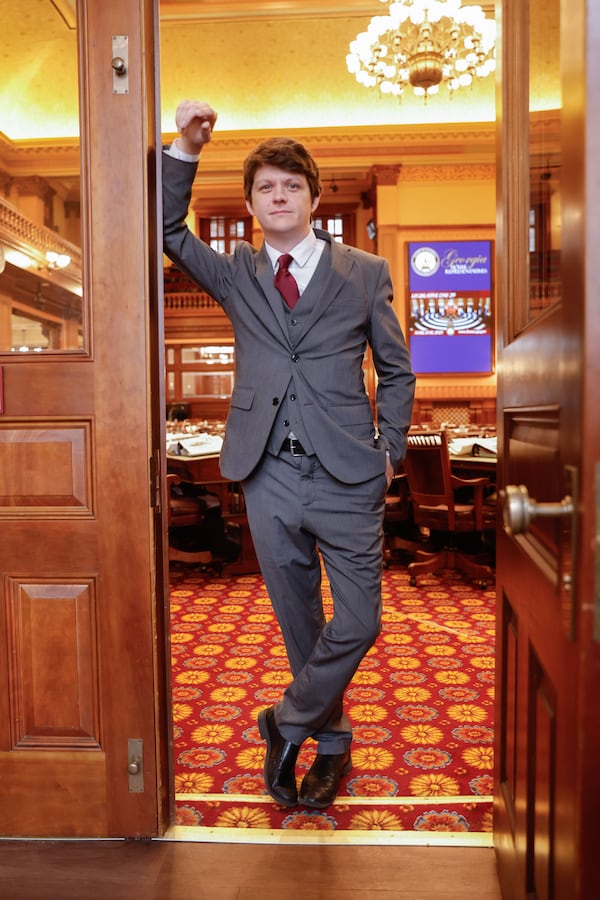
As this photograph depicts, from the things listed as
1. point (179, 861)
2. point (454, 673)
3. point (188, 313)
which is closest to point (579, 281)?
point (179, 861)

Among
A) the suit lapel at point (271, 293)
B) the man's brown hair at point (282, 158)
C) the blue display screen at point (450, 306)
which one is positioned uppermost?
the blue display screen at point (450, 306)

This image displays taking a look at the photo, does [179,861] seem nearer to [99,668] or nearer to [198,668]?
[99,668]

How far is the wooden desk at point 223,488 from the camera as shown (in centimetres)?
483

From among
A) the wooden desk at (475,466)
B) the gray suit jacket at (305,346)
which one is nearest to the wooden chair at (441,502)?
the wooden desk at (475,466)

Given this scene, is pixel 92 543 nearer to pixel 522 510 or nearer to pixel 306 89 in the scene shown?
pixel 522 510

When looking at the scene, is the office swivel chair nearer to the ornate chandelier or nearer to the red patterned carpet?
the red patterned carpet

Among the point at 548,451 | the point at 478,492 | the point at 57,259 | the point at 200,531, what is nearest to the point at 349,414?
the point at 57,259

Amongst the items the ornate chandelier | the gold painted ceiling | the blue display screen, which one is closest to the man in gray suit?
the ornate chandelier

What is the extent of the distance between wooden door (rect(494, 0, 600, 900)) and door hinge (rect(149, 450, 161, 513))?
0.87 metres

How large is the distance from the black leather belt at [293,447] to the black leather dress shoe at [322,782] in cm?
90

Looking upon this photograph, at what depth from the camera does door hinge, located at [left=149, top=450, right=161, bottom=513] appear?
1.87 m

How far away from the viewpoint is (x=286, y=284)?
6.75 ft

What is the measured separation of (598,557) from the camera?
0.77 m

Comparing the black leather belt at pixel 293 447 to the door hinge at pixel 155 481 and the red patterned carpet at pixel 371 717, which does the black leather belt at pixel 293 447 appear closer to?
the door hinge at pixel 155 481
